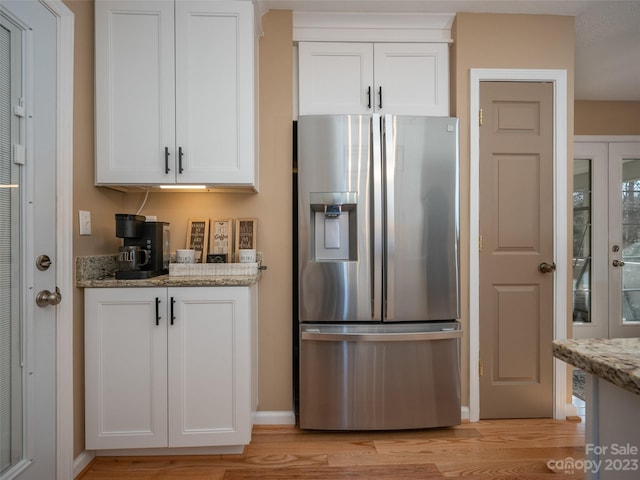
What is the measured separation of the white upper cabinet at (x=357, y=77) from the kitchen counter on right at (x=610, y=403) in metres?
1.86

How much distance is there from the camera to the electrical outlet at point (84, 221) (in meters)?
1.73

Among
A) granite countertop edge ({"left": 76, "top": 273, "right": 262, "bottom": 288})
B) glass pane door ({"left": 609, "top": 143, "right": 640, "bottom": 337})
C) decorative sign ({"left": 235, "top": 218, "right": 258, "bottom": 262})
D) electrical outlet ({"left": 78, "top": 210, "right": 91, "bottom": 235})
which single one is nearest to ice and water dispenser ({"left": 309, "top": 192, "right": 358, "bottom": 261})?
decorative sign ({"left": 235, "top": 218, "right": 258, "bottom": 262})

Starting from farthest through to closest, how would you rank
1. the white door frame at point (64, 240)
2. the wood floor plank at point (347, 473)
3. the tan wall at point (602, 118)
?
the tan wall at point (602, 118) < the wood floor plank at point (347, 473) < the white door frame at point (64, 240)

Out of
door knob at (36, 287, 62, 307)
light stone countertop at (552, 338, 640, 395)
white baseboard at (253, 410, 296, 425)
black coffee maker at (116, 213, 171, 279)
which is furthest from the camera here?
white baseboard at (253, 410, 296, 425)

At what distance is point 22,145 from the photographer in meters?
1.40

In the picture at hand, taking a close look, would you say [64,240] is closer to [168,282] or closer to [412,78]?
[168,282]

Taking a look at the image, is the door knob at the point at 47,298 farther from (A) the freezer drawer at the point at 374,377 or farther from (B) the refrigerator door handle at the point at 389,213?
(B) the refrigerator door handle at the point at 389,213

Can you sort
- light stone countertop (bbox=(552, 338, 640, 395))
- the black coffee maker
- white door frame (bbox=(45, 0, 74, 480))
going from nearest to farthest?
light stone countertop (bbox=(552, 338, 640, 395)), white door frame (bbox=(45, 0, 74, 480)), the black coffee maker

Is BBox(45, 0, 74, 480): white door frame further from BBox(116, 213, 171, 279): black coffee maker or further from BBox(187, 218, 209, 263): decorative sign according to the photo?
BBox(187, 218, 209, 263): decorative sign

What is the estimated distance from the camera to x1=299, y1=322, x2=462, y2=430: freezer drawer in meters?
1.97

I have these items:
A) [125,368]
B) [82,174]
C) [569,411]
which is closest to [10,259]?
[82,174]

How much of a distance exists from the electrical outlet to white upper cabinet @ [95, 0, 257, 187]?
18cm

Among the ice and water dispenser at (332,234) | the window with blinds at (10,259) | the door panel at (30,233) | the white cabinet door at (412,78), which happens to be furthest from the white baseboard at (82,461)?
the white cabinet door at (412,78)

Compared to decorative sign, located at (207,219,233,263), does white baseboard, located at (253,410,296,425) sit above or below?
below
